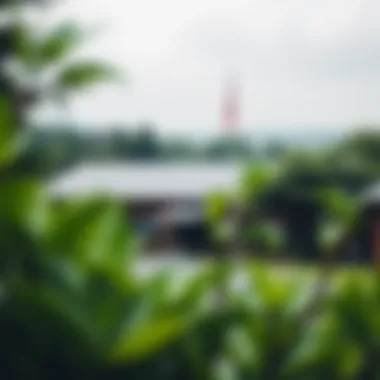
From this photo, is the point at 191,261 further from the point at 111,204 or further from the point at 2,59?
the point at 2,59

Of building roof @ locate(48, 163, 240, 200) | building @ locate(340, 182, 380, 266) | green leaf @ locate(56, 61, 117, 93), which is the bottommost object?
building @ locate(340, 182, 380, 266)

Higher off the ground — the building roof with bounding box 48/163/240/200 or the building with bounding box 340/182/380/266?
the building roof with bounding box 48/163/240/200

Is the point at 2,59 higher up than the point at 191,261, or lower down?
higher up

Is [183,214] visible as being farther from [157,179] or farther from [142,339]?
[142,339]

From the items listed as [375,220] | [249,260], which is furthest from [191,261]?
[375,220]

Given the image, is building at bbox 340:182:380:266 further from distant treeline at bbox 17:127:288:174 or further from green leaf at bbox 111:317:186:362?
green leaf at bbox 111:317:186:362

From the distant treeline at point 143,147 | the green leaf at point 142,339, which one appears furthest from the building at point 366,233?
the green leaf at point 142,339

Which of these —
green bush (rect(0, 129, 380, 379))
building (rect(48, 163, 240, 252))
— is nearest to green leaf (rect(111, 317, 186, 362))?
green bush (rect(0, 129, 380, 379))
